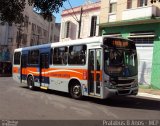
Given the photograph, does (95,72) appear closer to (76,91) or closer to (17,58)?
(76,91)

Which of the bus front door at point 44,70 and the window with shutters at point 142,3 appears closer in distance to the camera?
the bus front door at point 44,70

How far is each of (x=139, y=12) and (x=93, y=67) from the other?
12.9 metres

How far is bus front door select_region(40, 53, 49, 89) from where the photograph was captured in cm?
1853

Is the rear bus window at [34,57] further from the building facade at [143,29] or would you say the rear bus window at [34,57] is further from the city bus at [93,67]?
the building facade at [143,29]

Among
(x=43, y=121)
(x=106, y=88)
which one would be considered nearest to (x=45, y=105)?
(x=106, y=88)

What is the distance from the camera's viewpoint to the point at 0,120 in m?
9.38

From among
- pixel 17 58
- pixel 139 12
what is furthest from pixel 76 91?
pixel 139 12

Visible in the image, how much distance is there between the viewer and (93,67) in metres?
14.5

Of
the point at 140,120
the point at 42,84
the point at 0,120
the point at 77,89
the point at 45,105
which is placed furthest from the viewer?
the point at 42,84

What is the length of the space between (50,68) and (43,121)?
8.65 metres

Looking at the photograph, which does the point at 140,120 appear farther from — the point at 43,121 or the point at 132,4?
the point at 132,4

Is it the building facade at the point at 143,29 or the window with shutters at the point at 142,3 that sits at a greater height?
the window with shutters at the point at 142,3

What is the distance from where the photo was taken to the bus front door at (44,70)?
18531 mm

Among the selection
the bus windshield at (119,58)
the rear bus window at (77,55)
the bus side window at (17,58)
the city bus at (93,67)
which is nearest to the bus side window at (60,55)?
the city bus at (93,67)
